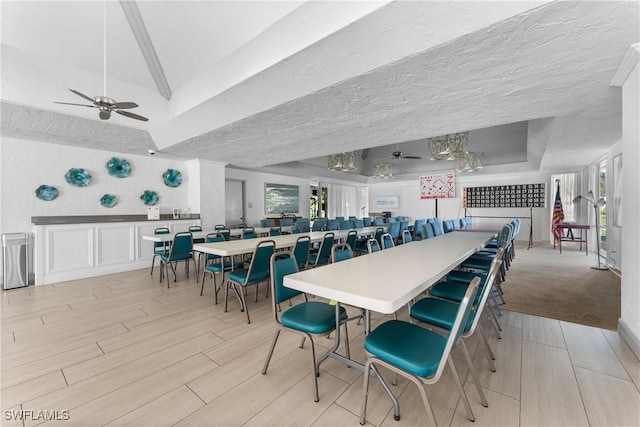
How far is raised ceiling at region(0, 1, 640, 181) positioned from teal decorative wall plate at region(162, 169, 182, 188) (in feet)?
3.11

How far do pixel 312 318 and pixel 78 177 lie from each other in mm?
5548

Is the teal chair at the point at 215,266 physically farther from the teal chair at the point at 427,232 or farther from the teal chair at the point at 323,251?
the teal chair at the point at 427,232

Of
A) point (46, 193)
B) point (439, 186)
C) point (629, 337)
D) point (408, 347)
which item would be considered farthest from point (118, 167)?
point (439, 186)

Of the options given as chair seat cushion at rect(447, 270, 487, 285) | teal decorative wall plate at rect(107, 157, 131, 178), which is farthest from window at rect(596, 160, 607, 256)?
teal decorative wall plate at rect(107, 157, 131, 178)

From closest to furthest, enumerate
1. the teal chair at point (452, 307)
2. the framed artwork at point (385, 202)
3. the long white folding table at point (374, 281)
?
the long white folding table at point (374, 281) < the teal chair at point (452, 307) < the framed artwork at point (385, 202)

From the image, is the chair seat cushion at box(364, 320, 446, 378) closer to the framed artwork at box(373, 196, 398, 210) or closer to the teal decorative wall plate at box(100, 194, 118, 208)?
the teal decorative wall plate at box(100, 194, 118, 208)

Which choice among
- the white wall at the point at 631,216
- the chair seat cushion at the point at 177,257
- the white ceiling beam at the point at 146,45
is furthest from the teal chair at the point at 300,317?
the white ceiling beam at the point at 146,45

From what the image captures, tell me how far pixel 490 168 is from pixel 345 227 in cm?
621

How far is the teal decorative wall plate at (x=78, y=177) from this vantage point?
181 inches

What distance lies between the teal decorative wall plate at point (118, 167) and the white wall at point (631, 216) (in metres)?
7.26

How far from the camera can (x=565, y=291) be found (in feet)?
11.4

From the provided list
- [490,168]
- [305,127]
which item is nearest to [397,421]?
[305,127]

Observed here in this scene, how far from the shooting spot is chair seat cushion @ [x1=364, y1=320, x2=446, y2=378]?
1.17 metres

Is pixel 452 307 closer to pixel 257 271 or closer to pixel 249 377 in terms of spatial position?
pixel 249 377
